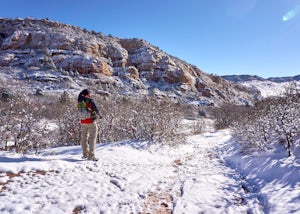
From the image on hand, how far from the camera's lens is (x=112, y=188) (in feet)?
13.5

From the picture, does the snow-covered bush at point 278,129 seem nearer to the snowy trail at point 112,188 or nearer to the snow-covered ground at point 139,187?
the snow-covered ground at point 139,187

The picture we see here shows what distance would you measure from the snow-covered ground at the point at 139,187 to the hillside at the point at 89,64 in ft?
93.5

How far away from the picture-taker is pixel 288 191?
3.81 meters

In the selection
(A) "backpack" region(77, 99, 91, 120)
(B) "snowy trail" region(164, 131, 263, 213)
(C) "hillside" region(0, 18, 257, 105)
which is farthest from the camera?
(C) "hillside" region(0, 18, 257, 105)

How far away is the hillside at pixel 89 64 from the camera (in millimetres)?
37312

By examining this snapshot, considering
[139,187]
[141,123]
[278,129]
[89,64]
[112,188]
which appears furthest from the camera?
[89,64]

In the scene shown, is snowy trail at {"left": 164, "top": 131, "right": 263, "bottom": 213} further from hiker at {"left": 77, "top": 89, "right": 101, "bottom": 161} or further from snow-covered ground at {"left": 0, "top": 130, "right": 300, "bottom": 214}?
hiker at {"left": 77, "top": 89, "right": 101, "bottom": 161}

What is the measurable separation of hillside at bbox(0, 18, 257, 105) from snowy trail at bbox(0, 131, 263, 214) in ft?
93.2

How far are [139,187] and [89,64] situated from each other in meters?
40.9

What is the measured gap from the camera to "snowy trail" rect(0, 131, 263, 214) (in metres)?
3.32

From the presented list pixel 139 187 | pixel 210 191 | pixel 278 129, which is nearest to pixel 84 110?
pixel 139 187

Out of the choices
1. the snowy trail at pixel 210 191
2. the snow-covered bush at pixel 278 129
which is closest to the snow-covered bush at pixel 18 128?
the snowy trail at pixel 210 191

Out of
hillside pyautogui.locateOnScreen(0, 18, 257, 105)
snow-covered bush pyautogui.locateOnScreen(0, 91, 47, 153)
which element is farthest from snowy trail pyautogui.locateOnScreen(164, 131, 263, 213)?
hillside pyautogui.locateOnScreen(0, 18, 257, 105)

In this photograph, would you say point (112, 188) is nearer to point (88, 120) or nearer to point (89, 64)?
point (88, 120)
